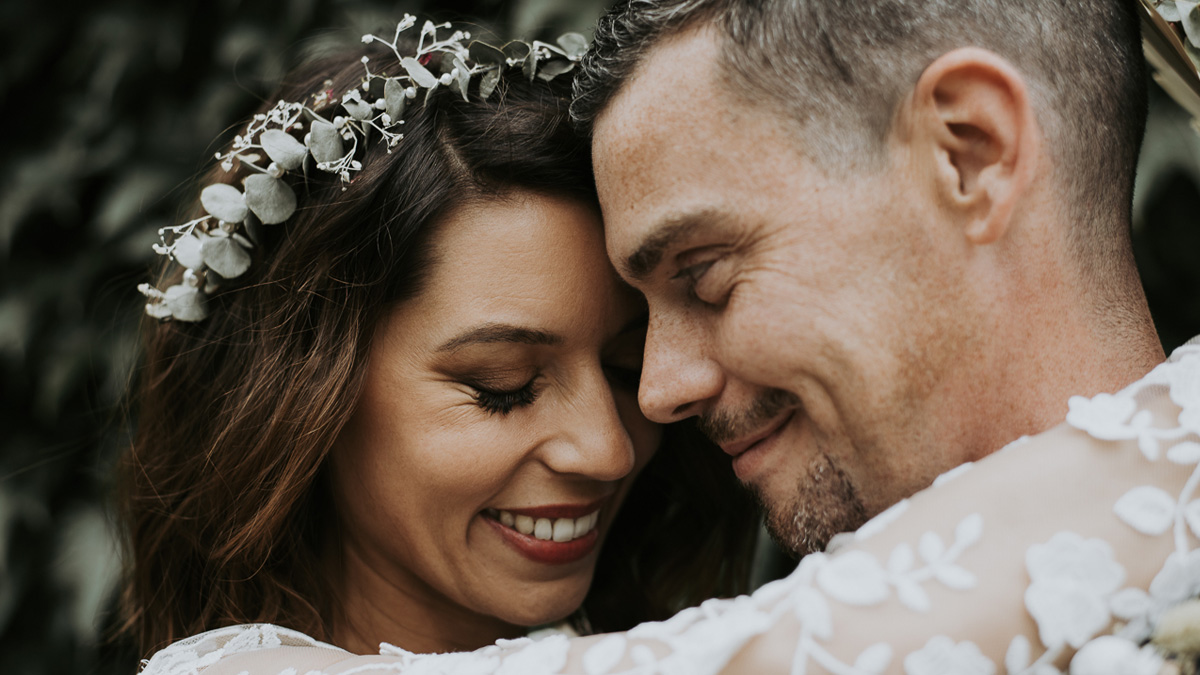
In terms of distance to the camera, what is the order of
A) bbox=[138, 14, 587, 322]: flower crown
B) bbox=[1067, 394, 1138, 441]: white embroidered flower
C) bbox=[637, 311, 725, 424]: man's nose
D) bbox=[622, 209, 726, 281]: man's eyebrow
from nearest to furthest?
bbox=[1067, 394, 1138, 441]: white embroidered flower → bbox=[622, 209, 726, 281]: man's eyebrow → bbox=[637, 311, 725, 424]: man's nose → bbox=[138, 14, 587, 322]: flower crown

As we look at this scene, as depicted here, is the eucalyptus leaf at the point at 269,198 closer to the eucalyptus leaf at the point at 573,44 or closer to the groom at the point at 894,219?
the eucalyptus leaf at the point at 573,44

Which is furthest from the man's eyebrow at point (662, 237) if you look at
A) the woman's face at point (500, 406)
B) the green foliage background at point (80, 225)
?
the green foliage background at point (80, 225)

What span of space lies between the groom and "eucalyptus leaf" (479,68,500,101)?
0.47 meters

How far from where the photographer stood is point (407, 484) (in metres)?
1.69

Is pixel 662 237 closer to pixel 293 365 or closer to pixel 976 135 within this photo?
pixel 976 135

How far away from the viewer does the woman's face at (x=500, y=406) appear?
5.36ft

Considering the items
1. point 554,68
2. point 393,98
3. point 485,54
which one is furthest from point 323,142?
point 554,68

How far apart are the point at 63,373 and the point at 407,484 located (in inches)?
69.1

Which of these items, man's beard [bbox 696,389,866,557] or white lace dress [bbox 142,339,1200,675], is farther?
man's beard [bbox 696,389,866,557]

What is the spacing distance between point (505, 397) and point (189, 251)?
701 mm

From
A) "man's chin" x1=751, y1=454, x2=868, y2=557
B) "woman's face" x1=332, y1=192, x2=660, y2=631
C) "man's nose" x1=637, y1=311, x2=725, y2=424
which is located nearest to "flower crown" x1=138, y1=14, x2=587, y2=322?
"woman's face" x1=332, y1=192, x2=660, y2=631

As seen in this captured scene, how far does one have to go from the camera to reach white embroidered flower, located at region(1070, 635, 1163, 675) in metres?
0.90

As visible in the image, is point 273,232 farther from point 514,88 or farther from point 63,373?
point 63,373

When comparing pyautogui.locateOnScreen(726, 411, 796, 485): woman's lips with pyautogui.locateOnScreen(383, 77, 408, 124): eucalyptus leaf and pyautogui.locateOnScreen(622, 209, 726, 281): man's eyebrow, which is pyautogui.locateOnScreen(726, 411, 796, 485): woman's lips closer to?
pyautogui.locateOnScreen(622, 209, 726, 281): man's eyebrow
